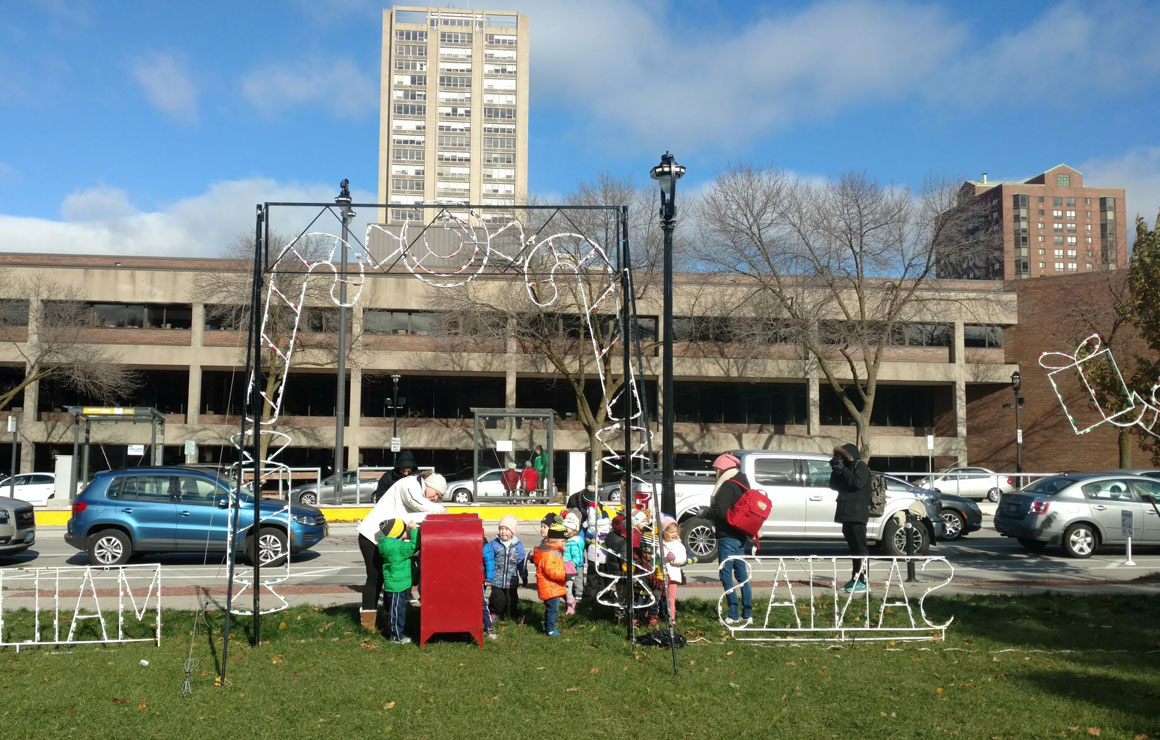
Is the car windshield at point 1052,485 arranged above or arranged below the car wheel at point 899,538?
above

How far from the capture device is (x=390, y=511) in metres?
8.83

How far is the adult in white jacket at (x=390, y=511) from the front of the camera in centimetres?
881

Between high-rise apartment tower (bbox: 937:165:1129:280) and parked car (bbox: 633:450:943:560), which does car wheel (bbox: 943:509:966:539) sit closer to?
parked car (bbox: 633:450:943:560)

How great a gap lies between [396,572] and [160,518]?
25.9 feet

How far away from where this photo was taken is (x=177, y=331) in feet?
140

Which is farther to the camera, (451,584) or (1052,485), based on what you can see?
(1052,485)

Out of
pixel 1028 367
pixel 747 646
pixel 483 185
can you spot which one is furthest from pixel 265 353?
pixel 483 185

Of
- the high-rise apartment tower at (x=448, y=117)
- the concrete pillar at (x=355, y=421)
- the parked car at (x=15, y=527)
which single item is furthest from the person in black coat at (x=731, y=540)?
the high-rise apartment tower at (x=448, y=117)

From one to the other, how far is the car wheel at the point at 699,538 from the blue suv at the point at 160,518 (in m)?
6.26

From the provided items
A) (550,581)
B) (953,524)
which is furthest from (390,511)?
(953,524)

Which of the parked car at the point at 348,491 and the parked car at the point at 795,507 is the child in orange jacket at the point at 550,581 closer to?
the parked car at the point at 795,507

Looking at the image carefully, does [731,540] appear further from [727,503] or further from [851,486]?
[851,486]

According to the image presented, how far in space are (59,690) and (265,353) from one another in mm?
31499

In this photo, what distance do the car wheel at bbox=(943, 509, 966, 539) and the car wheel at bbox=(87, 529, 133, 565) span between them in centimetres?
1548
